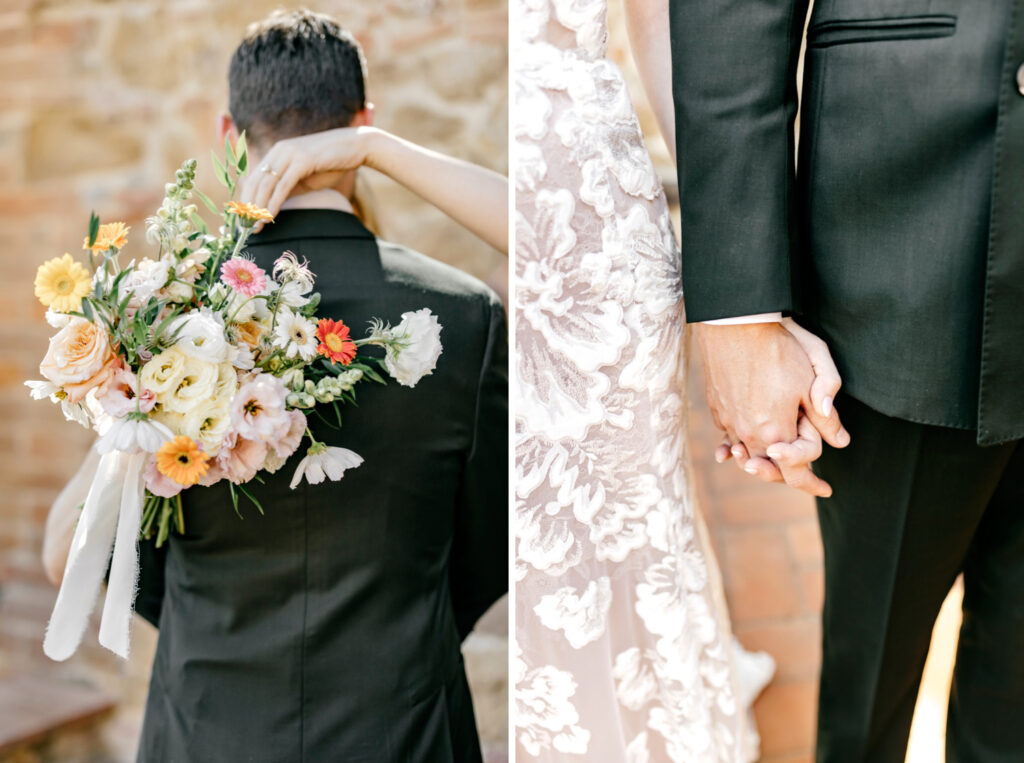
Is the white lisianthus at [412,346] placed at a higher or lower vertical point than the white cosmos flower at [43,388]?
higher

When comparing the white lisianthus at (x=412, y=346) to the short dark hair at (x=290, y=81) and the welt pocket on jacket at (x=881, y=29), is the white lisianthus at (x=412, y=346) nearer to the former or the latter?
the short dark hair at (x=290, y=81)

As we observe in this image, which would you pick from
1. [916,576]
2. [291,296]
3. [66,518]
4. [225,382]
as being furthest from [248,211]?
[916,576]

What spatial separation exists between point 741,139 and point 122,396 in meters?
0.77

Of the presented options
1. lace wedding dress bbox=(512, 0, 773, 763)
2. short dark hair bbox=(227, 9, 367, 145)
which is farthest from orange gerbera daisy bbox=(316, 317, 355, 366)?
short dark hair bbox=(227, 9, 367, 145)

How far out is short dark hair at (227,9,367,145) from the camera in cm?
130

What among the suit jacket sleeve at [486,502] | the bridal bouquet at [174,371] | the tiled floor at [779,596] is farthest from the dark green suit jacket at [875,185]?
the tiled floor at [779,596]

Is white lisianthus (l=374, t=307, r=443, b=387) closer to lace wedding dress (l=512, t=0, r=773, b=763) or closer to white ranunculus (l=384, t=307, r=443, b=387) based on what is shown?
white ranunculus (l=384, t=307, r=443, b=387)

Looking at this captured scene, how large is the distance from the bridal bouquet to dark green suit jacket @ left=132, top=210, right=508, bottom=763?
0.34 ft

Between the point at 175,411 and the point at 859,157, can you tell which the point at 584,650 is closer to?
the point at 175,411

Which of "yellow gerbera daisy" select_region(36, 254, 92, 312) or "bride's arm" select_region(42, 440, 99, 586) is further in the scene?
"bride's arm" select_region(42, 440, 99, 586)

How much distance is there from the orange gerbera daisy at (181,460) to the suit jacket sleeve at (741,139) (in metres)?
0.62

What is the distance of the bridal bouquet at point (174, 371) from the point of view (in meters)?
0.94

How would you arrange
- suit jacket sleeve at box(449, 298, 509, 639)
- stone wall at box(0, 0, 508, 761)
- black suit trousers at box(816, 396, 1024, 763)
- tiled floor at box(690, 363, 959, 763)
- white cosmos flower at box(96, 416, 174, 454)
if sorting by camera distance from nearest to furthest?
white cosmos flower at box(96, 416, 174, 454) → black suit trousers at box(816, 396, 1024, 763) → suit jacket sleeve at box(449, 298, 509, 639) → stone wall at box(0, 0, 508, 761) → tiled floor at box(690, 363, 959, 763)

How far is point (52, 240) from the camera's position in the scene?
6.93 feet
